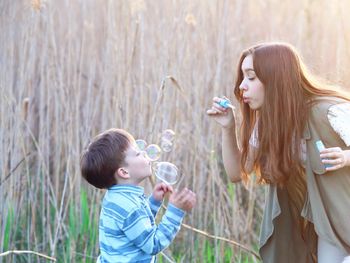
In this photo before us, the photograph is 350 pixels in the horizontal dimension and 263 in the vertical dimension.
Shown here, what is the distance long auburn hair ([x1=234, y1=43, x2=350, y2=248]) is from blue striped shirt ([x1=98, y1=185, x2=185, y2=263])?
42 cm

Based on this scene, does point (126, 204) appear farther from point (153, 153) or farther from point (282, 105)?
point (282, 105)

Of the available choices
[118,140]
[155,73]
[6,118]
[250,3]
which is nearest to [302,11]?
[250,3]

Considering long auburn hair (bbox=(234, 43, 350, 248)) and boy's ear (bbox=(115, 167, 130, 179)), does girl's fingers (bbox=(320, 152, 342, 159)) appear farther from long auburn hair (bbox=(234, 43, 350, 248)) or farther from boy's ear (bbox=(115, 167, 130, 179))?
boy's ear (bbox=(115, 167, 130, 179))

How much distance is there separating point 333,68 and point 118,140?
1.76 meters

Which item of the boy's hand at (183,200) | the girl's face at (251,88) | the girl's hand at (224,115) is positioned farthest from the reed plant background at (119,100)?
the boy's hand at (183,200)

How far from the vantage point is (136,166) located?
260 cm

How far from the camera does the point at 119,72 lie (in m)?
3.86

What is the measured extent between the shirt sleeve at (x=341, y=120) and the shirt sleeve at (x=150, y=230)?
0.56m

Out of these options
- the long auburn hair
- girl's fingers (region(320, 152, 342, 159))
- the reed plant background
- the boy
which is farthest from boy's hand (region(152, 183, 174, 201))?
the reed plant background

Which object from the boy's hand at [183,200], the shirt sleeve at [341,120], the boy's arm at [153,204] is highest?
the shirt sleeve at [341,120]

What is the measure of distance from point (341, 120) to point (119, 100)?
1.42 meters

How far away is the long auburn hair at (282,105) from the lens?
2721mm

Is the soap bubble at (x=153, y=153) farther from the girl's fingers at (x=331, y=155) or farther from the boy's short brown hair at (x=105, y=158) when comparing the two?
the girl's fingers at (x=331, y=155)

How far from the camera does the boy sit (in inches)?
99.0
